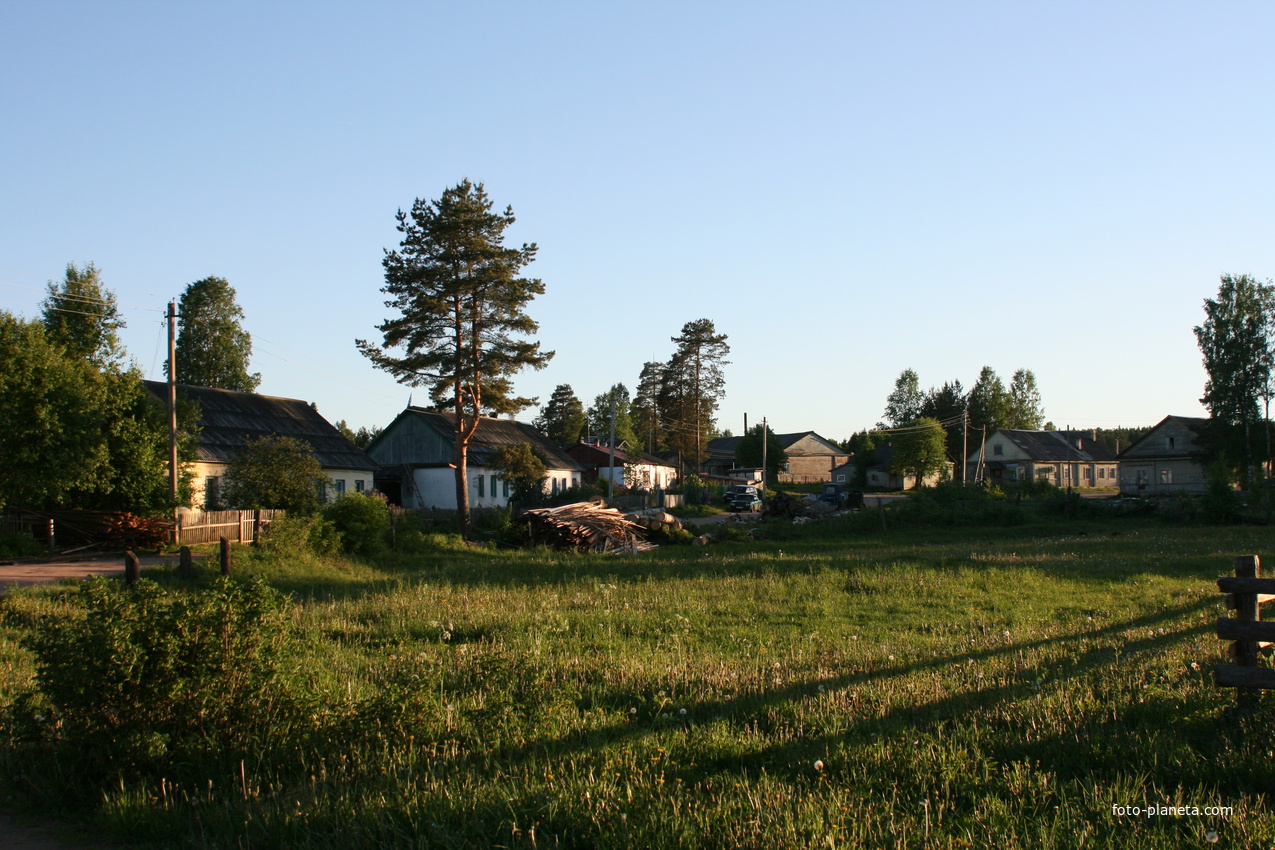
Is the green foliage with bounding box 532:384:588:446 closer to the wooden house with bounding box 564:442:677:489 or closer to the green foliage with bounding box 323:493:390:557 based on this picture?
the wooden house with bounding box 564:442:677:489

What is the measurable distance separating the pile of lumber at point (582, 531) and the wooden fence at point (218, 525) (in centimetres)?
930

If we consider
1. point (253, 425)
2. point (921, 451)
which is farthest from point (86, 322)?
point (921, 451)

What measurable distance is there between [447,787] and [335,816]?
67 centimetres

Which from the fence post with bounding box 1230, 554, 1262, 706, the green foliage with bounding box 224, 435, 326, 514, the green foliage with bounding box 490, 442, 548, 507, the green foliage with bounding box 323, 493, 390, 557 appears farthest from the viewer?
the green foliage with bounding box 490, 442, 548, 507

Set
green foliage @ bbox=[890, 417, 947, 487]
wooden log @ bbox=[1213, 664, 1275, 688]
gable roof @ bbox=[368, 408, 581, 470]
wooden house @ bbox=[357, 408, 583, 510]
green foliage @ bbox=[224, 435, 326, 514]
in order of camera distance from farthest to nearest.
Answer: green foliage @ bbox=[890, 417, 947, 487] < gable roof @ bbox=[368, 408, 581, 470] < wooden house @ bbox=[357, 408, 583, 510] < green foliage @ bbox=[224, 435, 326, 514] < wooden log @ bbox=[1213, 664, 1275, 688]

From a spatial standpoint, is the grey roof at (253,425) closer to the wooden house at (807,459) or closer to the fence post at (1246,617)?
the fence post at (1246,617)

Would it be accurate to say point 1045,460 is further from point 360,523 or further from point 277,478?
point 360,523

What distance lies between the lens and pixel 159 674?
6.01m

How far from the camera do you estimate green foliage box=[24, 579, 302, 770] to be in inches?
231

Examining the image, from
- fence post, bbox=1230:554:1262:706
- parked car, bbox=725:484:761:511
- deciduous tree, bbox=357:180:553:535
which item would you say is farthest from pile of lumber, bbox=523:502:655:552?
parked car, bbox=725:484:761:511

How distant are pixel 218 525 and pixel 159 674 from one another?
79.3ft

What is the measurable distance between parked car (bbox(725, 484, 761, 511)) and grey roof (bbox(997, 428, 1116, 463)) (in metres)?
40.2

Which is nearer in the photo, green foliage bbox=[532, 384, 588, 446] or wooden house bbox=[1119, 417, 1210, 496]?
wooden house bbox=[1119, 417, 1210, 496]

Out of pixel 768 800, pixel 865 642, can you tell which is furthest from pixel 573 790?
pixel 865 642
